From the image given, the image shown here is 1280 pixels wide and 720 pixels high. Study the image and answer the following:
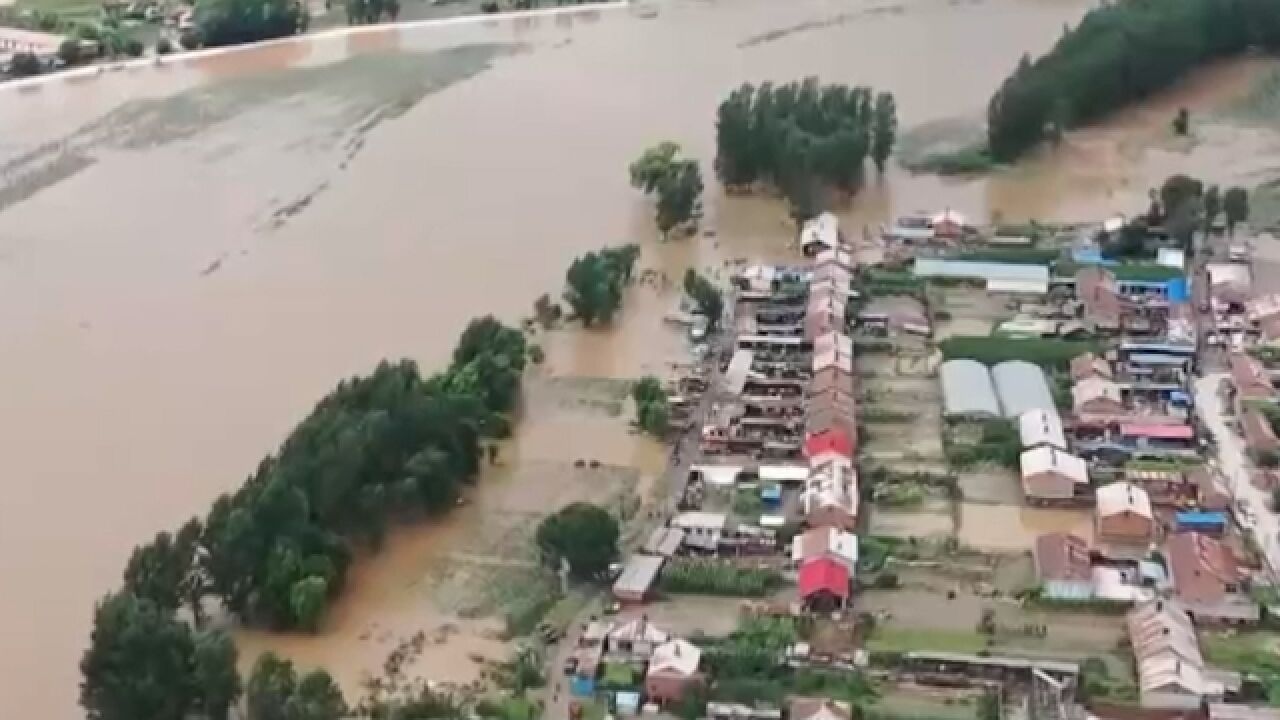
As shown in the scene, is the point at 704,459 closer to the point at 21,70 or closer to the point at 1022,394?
the point at 1022,394

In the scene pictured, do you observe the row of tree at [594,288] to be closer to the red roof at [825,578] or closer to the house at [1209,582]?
the red roof at [825,578]

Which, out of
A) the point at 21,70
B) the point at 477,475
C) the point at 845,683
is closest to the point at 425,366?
the point at 477,475

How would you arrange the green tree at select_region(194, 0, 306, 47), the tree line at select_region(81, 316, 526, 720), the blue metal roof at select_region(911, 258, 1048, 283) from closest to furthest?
the tree line at select_region(81, 316, 526, 720) → the blue metal roof at select_region(911, 258, 1048, 283) → the green tree at select_region(194, 0, 306, 47)

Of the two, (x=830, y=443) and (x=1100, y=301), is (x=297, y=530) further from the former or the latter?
(x=1100, y=301)

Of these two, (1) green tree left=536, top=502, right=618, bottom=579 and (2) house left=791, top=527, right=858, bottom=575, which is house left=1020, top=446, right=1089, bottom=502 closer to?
(2) house left=791, top=527, right=858, bottom=575

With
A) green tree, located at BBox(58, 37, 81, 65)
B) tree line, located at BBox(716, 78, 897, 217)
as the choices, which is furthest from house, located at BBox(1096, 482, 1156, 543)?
green tree, located at BBox(58, 37, 81, 65)

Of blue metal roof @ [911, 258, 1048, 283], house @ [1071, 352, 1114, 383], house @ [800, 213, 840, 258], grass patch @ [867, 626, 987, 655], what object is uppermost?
house @ [800, 213, 840, 258]

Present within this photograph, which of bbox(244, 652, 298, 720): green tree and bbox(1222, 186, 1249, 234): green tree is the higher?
bbox(1222, 186, 1249, 234): green tree

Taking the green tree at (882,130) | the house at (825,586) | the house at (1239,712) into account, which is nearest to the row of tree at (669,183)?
the green tree at (882,130)
